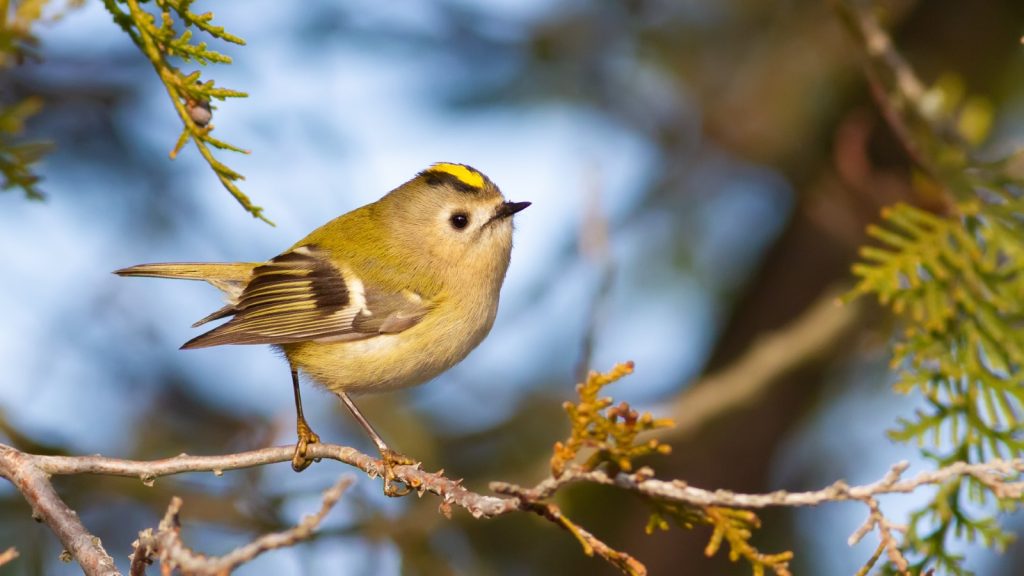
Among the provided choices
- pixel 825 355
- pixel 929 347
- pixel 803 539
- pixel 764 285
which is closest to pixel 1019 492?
pixel 929 347

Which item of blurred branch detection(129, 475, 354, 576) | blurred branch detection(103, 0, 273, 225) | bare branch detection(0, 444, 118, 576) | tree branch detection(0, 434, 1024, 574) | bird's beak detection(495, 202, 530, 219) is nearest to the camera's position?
blurred branch detection(129, 475, 354, 576)

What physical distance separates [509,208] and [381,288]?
364 mm

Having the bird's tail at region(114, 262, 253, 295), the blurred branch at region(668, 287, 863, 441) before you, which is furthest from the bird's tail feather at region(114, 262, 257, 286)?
the blurred branch at region(668, 287, 863, 441)

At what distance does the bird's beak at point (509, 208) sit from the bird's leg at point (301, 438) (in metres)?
0.61

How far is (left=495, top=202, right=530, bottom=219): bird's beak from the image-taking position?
7.91ft

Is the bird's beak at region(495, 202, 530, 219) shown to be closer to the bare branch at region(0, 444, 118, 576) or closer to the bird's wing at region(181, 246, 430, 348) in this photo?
the bird's wing at region(181, 246, 430, 348)

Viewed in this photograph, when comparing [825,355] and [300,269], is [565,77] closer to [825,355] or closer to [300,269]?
[825,355]

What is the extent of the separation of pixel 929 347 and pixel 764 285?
158 cm

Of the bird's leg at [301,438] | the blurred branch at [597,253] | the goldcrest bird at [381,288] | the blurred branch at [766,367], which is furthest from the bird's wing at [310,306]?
the blurred branch at [766,367]

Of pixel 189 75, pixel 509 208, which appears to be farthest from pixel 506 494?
pixel 509 208

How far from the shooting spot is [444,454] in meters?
3.10

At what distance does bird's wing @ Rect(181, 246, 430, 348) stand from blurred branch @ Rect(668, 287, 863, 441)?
864mm

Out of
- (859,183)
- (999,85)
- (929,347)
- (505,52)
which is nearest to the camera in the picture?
(929,347)

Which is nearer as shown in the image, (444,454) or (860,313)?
(860,313)
